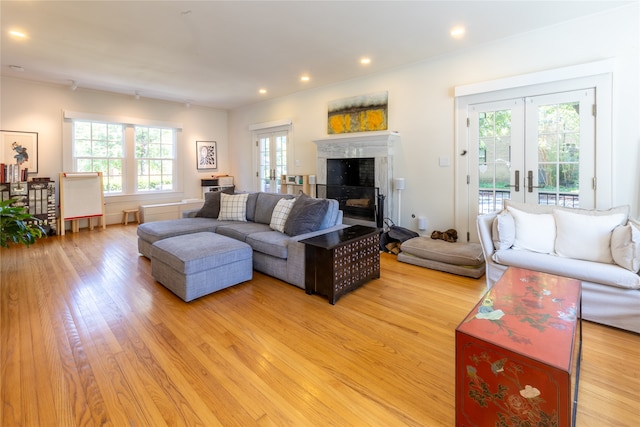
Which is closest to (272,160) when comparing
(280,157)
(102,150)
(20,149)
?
(280,157)

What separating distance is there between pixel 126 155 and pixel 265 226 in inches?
181

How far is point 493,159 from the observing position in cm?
392

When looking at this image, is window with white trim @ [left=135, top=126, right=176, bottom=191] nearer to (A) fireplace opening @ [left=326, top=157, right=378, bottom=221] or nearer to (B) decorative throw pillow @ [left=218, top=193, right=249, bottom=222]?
(B) decorative throw pillow @ [left=218, top=193, right=249, bottom=222]

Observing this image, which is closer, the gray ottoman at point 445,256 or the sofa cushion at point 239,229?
the gray ottoman at point 445,256

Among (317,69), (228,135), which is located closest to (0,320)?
(317,69)

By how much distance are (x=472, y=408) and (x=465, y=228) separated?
3.22 metres

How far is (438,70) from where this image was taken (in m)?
4.27

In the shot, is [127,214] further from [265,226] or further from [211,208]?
[265,226]

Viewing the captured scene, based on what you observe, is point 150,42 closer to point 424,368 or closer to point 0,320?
point 0,320

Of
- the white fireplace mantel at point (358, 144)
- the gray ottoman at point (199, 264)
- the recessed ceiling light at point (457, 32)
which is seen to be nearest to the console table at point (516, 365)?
the gray ottoman at point (199, 264)

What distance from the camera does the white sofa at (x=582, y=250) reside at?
225cm

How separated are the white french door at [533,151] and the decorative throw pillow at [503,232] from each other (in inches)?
40.6

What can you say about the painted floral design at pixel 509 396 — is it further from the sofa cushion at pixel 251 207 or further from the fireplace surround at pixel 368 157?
the fireplace surround at pixel 368 157

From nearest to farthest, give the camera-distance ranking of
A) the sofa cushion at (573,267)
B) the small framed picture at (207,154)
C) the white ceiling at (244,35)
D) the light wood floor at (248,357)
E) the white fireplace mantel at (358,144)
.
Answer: the light wood floor at (248,357), the sofa cushion at (573,267), the white ceiling at (244,35), the white fireplace mantel at (358,144), the small framed picture at (207,154)
